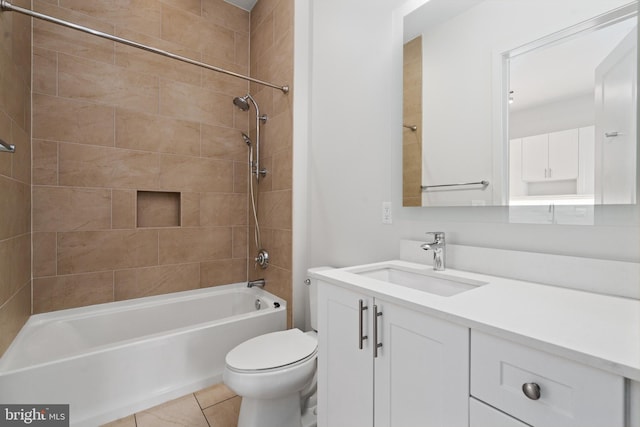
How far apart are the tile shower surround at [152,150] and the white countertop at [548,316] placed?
1350 millimetres

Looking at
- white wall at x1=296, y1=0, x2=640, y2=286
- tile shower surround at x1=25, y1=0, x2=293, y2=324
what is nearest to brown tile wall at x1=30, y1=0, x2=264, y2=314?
tile shower surround at x1=25, y1=0, x2=293, y2=324

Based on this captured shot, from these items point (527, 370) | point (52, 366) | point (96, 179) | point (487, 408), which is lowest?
point (52, 366)

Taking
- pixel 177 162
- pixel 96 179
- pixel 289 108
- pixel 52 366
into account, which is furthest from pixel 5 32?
pixel 52 366

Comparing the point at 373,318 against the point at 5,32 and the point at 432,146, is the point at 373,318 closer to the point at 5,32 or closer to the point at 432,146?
the point at 432,146

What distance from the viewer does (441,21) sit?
4.30 feet

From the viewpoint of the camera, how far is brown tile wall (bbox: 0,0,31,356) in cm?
134

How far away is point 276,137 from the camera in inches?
87.0

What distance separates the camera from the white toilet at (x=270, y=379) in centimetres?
125

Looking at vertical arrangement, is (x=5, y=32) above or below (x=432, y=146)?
above

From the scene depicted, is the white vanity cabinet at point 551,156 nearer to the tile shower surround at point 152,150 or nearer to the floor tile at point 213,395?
the tile shower surround at point 152,150

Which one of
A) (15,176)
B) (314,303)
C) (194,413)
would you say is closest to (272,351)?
(314,303)

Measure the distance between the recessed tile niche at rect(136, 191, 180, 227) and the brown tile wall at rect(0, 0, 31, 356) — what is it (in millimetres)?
585

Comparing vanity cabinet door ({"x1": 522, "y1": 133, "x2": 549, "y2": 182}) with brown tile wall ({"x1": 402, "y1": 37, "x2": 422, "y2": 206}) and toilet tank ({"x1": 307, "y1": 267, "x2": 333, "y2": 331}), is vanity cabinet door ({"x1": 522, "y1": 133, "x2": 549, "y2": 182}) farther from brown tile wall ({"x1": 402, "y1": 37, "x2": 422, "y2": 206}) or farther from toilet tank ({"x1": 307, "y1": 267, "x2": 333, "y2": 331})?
toilet tank ({"x1": 307, "y1": 267, "x2": 333, "y2": 331})

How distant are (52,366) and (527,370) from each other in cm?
184
